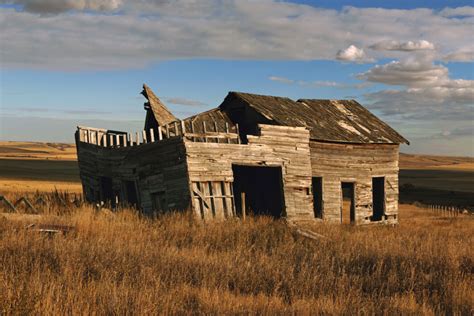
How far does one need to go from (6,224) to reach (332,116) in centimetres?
1687

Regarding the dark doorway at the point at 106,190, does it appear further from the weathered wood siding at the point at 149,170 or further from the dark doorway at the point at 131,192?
the dark doorway at the point at 131,192

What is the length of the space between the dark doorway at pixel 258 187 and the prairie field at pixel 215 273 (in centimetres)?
917

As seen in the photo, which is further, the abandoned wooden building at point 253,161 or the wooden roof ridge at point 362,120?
the wooden roof ridge at point 362,120

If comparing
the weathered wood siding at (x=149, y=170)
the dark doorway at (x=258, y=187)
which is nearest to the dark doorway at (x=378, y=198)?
the dark doorway at (x=258, y=187)

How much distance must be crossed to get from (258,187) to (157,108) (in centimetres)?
560

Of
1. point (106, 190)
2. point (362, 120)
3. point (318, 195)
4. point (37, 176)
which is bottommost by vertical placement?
point (37, 176)

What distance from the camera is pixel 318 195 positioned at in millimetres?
23297

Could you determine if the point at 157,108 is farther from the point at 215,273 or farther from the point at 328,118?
the point at 215,273

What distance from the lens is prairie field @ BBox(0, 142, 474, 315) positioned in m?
6.87

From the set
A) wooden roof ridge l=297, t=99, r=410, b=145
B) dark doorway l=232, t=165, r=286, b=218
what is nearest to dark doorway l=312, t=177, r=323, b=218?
dark doorway l=232, t=165, r=286, b=218

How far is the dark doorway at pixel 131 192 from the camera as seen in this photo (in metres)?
21.3

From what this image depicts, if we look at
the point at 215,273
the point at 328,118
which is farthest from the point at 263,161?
the point at 215,273

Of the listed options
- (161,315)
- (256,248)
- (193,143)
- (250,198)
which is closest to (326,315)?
(161,315)

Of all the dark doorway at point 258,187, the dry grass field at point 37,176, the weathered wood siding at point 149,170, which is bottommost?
the dry grass field at point 37,176
